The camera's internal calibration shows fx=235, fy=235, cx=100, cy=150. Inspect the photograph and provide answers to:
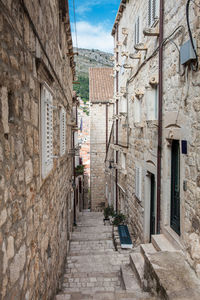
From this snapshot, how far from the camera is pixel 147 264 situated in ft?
14.5

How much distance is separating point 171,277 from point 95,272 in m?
3.27

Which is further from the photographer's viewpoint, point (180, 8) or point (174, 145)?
point (174, 145)

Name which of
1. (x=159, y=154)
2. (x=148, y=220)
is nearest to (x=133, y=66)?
(x=159, y=154)

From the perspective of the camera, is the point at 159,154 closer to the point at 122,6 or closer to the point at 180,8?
the point at 180,8

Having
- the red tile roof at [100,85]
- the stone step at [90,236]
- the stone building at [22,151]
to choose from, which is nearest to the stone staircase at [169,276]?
the stone building at [22,151]

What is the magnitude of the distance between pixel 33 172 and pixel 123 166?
8438 millimetres

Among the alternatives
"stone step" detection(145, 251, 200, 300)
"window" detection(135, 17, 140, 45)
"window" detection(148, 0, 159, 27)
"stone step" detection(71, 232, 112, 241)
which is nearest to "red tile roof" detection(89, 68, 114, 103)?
"window" detection(135, 17, 140, 45)

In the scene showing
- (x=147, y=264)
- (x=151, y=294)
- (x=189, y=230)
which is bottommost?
(x=151, y=294)

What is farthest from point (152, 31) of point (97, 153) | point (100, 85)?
point (100, 85)

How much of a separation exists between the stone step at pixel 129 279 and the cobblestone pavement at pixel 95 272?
35 mm

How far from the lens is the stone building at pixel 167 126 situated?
12.7ft

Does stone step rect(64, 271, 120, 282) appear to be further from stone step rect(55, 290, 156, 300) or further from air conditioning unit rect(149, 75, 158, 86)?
air conditioning unit rect(149, 75, 158, 86)

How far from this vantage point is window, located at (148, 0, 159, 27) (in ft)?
19.5

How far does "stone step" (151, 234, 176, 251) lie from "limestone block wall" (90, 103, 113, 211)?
14599 millimetres
